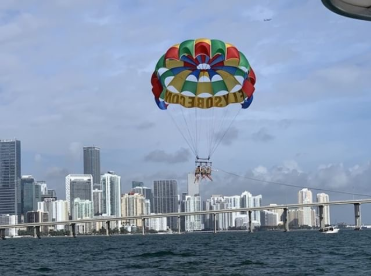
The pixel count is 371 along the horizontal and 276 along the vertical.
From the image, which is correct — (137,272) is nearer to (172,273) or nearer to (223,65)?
(172,273)

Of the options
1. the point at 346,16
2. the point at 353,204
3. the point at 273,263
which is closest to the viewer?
the point at 346,16

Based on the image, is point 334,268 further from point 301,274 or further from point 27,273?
point 27,273

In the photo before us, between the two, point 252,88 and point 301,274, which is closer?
point 301,274

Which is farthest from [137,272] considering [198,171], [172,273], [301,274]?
[301,274]

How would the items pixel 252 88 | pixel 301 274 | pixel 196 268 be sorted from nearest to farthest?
pixel 301 274
pixel 252 88
pixel 196 268

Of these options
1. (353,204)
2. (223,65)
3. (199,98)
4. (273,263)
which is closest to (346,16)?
(223,65)

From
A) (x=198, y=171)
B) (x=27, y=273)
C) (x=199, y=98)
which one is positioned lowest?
(x=27, y=273)

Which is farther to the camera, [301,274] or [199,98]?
[199,98]

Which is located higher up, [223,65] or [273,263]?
[223,65]

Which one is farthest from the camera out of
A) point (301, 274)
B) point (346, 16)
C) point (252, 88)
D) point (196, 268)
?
point (196, 268)
